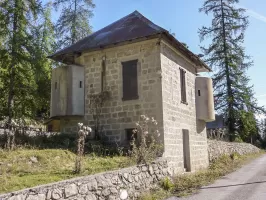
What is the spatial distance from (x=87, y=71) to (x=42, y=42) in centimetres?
783

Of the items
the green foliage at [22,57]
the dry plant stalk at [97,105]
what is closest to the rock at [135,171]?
the dry plant stalk at [97,105]

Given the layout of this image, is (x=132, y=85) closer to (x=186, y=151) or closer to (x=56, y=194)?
(x=186, y=151)

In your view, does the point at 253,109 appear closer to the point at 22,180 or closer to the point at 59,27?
the point at 59,27

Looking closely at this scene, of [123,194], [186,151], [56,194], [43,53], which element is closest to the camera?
[56,194]

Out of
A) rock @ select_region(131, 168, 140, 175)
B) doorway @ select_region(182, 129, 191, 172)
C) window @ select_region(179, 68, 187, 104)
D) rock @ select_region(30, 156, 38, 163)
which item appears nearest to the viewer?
rock @ select_region(30, 156, 38, 163)

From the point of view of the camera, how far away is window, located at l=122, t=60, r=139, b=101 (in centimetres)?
1110

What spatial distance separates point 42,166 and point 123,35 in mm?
6741

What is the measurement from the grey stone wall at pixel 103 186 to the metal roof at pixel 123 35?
5080 mm

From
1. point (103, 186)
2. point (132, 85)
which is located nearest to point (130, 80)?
point (132, 85)

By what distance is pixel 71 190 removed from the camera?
5.32 m

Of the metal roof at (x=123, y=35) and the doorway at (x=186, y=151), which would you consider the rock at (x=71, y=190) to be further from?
the doorway at (x=186, y=151)

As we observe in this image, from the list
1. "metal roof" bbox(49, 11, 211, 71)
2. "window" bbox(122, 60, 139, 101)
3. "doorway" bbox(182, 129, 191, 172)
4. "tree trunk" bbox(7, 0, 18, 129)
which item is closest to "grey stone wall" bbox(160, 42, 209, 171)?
"doorway" bbox(182, 129, 191, 172)

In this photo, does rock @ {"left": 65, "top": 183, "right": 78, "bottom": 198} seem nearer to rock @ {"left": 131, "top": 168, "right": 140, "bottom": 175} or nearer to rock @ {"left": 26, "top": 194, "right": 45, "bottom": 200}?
rock @ {"left": 26, "top": 194, "right": 45, "bottom": 200}

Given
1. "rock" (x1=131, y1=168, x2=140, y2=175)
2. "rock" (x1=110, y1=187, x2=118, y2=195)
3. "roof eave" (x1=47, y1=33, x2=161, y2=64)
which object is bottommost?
"rock" (x1=110, y1=187, x2=118, y2=195)
